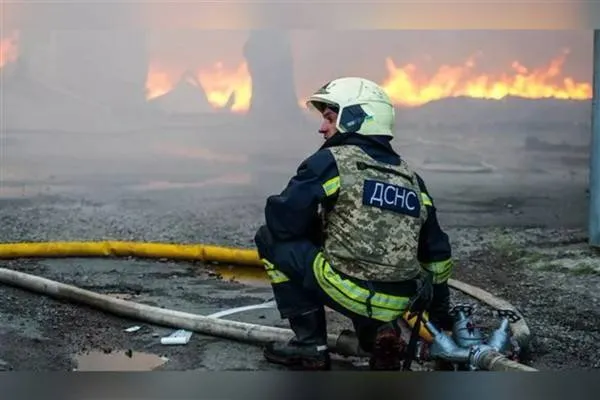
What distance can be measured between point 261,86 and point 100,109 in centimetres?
59

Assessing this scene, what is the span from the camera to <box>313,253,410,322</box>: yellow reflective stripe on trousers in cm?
299

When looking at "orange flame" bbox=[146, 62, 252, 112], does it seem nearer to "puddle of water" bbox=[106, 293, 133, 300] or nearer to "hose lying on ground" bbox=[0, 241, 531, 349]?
"hose lying on ground" bbox=[0, 241, 531, 349]

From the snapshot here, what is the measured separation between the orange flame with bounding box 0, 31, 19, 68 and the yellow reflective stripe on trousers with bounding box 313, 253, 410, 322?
Answer: 132cm

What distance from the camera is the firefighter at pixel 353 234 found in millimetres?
2988

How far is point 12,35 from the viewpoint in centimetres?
332

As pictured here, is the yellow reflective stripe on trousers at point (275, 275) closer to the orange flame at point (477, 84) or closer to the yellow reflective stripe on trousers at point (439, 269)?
the yellow reflective stripe on trousers at point (439, 269)

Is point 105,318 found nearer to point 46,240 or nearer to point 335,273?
point 46,240

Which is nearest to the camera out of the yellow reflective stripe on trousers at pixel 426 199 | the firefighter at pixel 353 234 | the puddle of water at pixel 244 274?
the firefighter at pixel 353 234

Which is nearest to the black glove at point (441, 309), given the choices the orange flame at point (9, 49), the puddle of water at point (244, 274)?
the puddle of water at point (244, 274)

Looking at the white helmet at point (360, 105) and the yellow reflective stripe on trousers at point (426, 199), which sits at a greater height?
the white helmet at point (360, 105)

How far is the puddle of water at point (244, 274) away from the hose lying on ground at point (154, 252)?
0.9 inches

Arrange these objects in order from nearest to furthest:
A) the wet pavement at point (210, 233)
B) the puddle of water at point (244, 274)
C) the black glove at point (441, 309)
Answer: the black glove at point (441, 309)
the wet pavement at point (210, 233)
the puddle of water at point (244, 274)

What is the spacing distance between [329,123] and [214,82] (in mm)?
487

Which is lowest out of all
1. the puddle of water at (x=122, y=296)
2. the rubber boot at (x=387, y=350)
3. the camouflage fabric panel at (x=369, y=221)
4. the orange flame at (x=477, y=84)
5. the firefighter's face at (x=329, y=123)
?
the rubber boot at (x=387, y=350)
